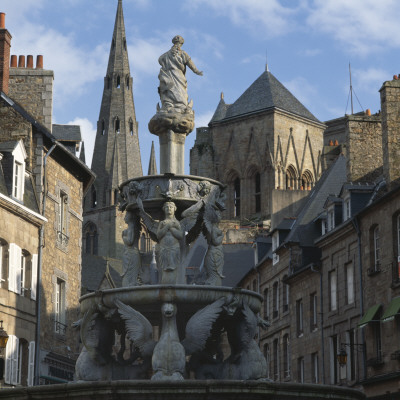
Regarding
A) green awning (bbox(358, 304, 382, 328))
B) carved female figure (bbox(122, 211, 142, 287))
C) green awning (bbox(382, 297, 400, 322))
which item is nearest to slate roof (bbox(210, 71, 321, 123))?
green awning (bbox(358, 304, 382, 328))

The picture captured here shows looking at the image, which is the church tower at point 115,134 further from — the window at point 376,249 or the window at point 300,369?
the window at point 376,249

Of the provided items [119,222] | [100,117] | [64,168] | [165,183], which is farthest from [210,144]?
[165,183]

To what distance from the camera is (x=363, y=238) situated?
33.2 meters

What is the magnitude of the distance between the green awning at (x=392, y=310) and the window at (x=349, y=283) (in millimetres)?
3901

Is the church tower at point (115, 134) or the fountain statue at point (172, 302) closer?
the fountain statue at point (172, 302)

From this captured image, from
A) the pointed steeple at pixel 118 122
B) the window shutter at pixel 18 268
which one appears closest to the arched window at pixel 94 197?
the pointed steeple at pixel 118 122

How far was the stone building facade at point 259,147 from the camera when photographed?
90.0 meters

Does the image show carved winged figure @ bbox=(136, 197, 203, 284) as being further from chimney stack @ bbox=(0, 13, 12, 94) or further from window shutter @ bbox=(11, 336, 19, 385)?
chimney stack @ bbox=(0, 13, 12, 94)

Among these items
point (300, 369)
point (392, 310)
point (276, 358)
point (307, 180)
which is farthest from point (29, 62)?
point (307, 180)

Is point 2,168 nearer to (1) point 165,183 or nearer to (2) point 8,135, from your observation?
(2) point 8,135

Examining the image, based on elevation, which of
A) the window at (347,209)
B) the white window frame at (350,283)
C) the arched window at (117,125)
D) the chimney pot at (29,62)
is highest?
the arched window at (117,125)

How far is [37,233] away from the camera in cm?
3047

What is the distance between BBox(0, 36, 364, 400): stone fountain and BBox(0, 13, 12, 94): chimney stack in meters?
16.1

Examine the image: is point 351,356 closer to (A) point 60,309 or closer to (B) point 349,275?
(B) point 349,275
